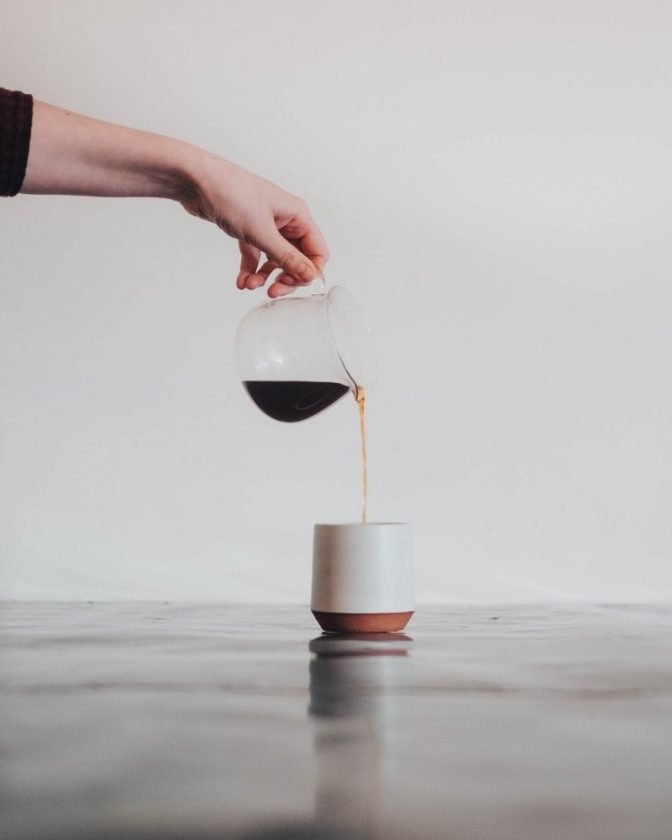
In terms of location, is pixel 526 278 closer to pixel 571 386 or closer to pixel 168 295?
pixel 571 386

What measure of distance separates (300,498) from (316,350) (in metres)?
1.56

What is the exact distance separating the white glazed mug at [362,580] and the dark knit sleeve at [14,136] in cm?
53

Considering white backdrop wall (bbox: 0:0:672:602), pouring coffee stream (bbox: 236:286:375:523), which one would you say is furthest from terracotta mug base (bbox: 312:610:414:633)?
white backdrop wall (bbox: 0:0:672:602)

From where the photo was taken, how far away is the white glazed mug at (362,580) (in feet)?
3.49

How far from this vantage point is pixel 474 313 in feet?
8.82

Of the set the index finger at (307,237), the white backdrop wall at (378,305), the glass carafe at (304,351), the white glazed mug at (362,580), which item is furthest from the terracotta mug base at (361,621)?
the white backdrop wall at (378,305)

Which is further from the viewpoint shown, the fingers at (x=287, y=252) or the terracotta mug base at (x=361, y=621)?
the fingers at (x=287, y=252)

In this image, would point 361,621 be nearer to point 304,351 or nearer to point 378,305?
point 304,351

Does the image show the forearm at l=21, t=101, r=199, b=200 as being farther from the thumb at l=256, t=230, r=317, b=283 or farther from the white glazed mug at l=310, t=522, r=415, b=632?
the white glazed mug at l=310, t=522, r=415, b=632

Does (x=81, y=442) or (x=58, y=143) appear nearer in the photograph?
(x=58, y=143)

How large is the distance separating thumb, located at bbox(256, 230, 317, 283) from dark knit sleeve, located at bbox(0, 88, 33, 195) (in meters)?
0.29

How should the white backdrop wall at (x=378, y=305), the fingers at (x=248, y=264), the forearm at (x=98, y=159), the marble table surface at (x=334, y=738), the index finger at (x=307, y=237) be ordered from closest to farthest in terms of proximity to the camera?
1. the marble table surface at (x=334, y=738)
2. the forearm at (x=98, y=159)
3. the index finger at (x=307, y=237)
4. the fingers at (x=248, y=264)
5. the white backdrop wall at (x=378, y=305)

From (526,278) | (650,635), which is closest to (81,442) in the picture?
(526,278)

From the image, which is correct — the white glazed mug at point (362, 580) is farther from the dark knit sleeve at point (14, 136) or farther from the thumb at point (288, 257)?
the dark knit sleeve at point (14, 136)
